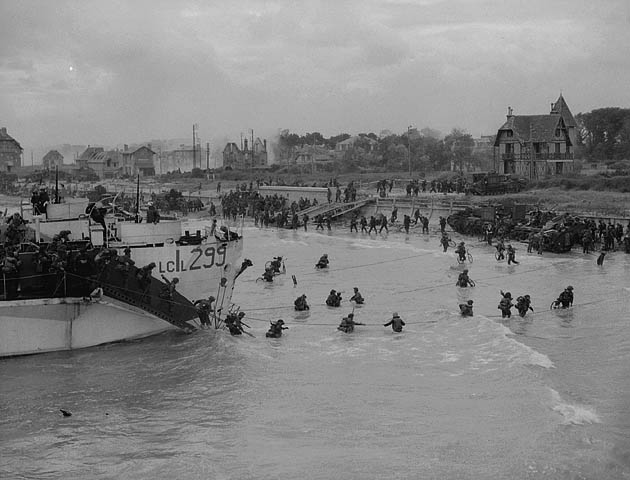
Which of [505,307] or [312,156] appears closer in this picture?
[505,307]

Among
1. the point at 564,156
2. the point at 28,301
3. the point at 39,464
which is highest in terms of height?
the point at 564,156

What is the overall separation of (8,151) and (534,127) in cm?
10721

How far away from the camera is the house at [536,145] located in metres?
76.1

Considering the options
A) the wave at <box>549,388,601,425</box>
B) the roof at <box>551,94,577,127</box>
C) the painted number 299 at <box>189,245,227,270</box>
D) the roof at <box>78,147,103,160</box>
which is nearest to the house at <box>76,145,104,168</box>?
the roof at <box>78,147,103,160</box>

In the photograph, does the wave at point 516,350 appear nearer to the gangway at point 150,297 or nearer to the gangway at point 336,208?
the gangway at point 150,297

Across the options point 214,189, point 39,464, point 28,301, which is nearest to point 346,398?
point 39,464

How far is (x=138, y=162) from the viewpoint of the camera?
153000 mm

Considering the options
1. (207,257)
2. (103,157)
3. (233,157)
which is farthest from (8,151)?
(207,257)

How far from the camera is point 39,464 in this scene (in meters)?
14.2

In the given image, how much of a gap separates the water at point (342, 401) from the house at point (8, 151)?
13078 cm

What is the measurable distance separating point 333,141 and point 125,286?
6266 inches

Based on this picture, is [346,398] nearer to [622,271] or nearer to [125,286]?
[125,286]

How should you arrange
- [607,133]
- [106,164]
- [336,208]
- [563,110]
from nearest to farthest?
[336,208] < [563,110] < [607,133] < [106,164]

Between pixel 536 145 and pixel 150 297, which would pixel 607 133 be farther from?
pixel 150 297
